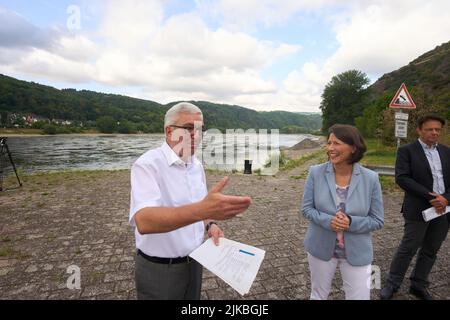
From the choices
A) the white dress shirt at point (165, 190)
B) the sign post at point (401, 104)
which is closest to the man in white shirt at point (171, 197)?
the white dress shirt at point (165, 190)

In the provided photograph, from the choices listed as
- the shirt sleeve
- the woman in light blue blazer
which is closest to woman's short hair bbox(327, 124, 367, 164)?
the woman in light blue blazer

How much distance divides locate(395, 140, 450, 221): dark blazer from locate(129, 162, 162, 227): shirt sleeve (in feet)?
9.68

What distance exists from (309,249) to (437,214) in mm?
1659

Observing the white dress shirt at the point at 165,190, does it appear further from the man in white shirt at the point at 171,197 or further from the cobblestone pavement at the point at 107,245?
the cobblestone pavement at the point at 107,245

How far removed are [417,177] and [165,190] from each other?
2960 mm

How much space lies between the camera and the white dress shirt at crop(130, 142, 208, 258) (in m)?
1.43

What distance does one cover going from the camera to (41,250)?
4348 millimetres

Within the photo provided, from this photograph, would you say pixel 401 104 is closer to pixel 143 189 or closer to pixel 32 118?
pixel 143 189

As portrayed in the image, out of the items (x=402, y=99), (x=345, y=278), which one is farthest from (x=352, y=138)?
(x=402, y=99)

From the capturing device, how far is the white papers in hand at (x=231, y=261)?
1530 millimetres

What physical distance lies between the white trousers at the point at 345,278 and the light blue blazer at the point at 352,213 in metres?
0.08
